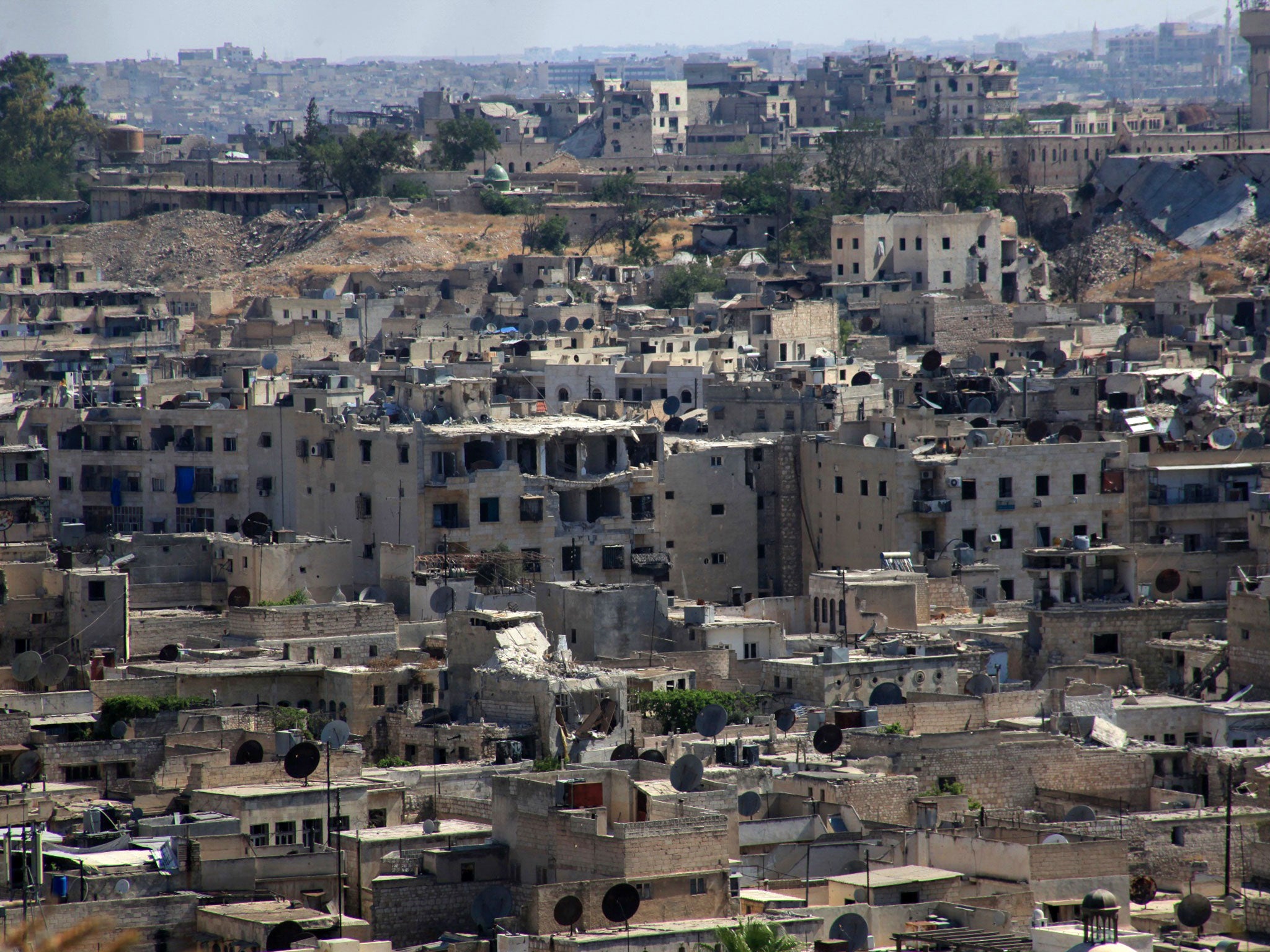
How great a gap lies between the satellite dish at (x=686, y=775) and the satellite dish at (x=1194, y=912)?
15.6 feet

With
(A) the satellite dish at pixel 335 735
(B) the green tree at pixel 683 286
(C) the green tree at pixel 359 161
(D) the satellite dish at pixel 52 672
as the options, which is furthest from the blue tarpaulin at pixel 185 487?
(C) the green tree at pixel 359 161

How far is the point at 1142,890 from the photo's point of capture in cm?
2897

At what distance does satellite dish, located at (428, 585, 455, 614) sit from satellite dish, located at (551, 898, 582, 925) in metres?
15.1

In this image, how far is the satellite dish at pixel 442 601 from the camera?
41375mm

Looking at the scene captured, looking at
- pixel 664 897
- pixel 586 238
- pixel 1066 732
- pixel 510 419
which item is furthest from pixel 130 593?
pixel 586 238

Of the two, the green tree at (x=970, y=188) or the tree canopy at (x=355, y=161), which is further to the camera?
the tree canopy at (x=355, y=161)

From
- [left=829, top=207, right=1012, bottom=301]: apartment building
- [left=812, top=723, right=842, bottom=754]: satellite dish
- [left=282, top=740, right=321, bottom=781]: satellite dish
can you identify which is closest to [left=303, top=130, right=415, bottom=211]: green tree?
[left=829, top=207, right=1012, bottom=301]: apartment building

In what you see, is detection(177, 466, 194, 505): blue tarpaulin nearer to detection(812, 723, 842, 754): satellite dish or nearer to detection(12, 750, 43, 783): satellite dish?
detection(12, 750, 43, 783): satellite dish

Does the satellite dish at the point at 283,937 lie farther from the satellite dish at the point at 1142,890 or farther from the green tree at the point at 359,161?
the green tree at the point at 359,161

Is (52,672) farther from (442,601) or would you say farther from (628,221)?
(628,221)

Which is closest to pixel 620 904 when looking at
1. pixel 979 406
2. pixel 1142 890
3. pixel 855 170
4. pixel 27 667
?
pixel 1142 890

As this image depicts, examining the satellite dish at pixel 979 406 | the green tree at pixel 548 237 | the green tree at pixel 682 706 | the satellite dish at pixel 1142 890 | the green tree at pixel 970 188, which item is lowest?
the satellite dish at pixel 1142 890

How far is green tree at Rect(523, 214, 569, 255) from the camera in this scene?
274 feet

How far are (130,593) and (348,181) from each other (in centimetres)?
5171
